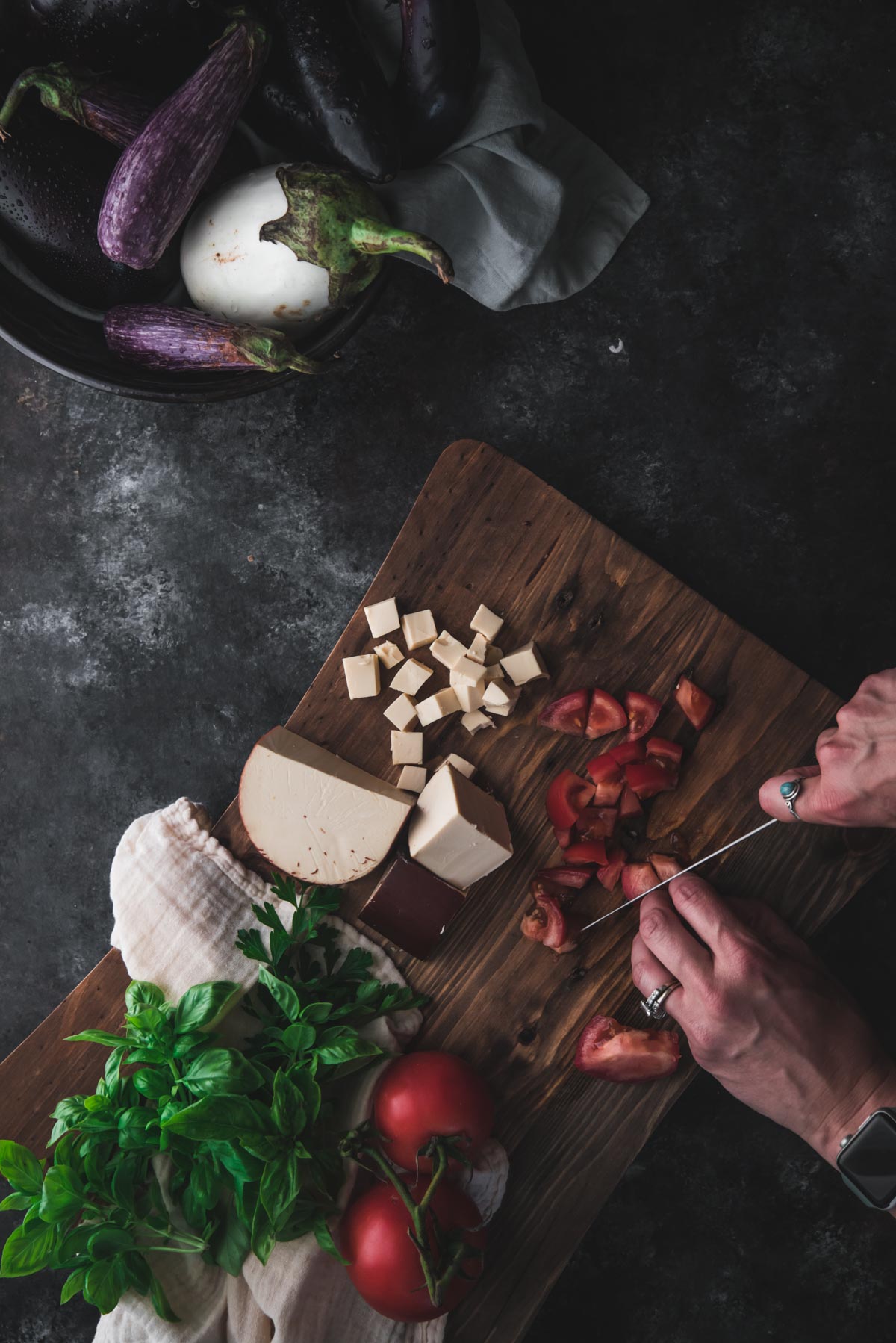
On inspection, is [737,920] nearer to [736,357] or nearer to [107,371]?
[736,357]

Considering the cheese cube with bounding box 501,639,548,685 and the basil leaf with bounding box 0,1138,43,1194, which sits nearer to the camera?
the basil leaf with bounding box 0,1138,43,1194

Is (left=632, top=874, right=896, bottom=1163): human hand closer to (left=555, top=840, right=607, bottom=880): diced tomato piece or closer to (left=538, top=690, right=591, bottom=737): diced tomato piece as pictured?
(left=555, top=840, right=607, bottom=880): diced tomato piece

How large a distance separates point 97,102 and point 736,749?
1728 millimetres

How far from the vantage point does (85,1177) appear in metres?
1.70

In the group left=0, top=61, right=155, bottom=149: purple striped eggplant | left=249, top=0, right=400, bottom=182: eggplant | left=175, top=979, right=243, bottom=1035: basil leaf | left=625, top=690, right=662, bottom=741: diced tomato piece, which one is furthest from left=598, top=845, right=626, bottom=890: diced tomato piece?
left=0, top=61, right=155, bottom=149: purple striped eggplant

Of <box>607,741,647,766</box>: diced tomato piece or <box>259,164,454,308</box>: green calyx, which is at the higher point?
<box>259,164,454,308</box>: green calyx

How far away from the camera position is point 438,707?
2.00m

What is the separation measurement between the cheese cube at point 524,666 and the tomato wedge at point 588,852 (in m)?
0.37

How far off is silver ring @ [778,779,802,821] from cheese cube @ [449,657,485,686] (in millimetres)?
652

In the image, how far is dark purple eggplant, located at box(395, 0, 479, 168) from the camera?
1566 mm

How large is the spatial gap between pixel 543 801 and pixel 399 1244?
0.90 meters

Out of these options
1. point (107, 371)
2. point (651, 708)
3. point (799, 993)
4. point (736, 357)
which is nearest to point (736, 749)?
point (651, 708)

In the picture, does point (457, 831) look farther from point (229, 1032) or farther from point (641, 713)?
point (229, 1032)

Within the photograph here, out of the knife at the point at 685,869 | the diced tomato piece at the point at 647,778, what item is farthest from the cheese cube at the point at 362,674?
the knife at the point at 685,869
